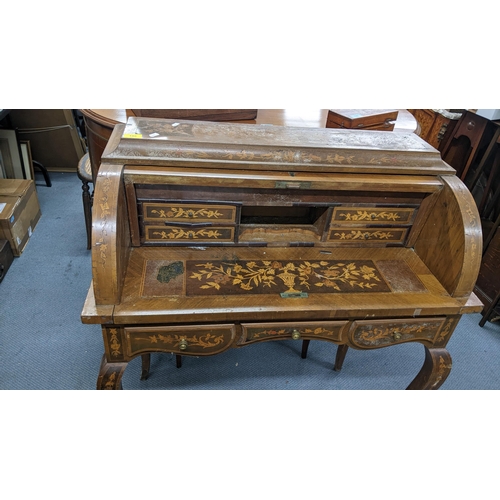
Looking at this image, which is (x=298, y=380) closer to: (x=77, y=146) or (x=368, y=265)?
(x=368, y=265)

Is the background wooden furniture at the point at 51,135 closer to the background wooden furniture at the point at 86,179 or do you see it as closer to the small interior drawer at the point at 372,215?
the background wooden furniture at the point at 86,179

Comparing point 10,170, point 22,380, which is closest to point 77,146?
point 10,170

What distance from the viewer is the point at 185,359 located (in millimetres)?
2209

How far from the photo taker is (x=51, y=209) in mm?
3309

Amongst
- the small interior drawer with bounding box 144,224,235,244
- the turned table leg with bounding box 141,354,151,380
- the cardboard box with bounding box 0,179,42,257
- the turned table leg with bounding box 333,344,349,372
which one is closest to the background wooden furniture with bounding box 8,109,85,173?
the cardboard box with bounding box 0,179,42,257

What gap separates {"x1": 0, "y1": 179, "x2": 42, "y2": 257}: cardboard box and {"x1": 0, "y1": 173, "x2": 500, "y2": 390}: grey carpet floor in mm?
221

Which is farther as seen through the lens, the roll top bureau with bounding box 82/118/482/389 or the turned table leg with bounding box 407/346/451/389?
the turned table leg with bounding box 407/346/451/389

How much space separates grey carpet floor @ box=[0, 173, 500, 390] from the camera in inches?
80.7

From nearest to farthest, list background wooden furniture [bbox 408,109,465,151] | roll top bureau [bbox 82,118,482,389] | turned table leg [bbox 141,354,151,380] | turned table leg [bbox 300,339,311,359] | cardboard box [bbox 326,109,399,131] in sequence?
roll top bureau [bbox 82,118,482,389], cardboard box [bbox 326,109,399,131], turned table leg [bbox 141,354,151,380], turned table leg [bbox 300,339,311,359], background wooden furniture [bbox 408,109,465,151]

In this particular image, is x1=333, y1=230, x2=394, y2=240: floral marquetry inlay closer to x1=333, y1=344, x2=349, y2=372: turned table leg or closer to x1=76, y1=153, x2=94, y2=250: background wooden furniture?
x1=333, y1=344, x2=349, y2=372: turned table leg

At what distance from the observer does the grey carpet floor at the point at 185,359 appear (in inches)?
80.7

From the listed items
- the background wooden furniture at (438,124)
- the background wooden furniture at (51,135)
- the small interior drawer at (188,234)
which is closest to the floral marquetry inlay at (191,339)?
the small interior drawer at (188,234)

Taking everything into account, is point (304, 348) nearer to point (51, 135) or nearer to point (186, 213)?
point (186, 213)

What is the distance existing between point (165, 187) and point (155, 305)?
16.8 inches
